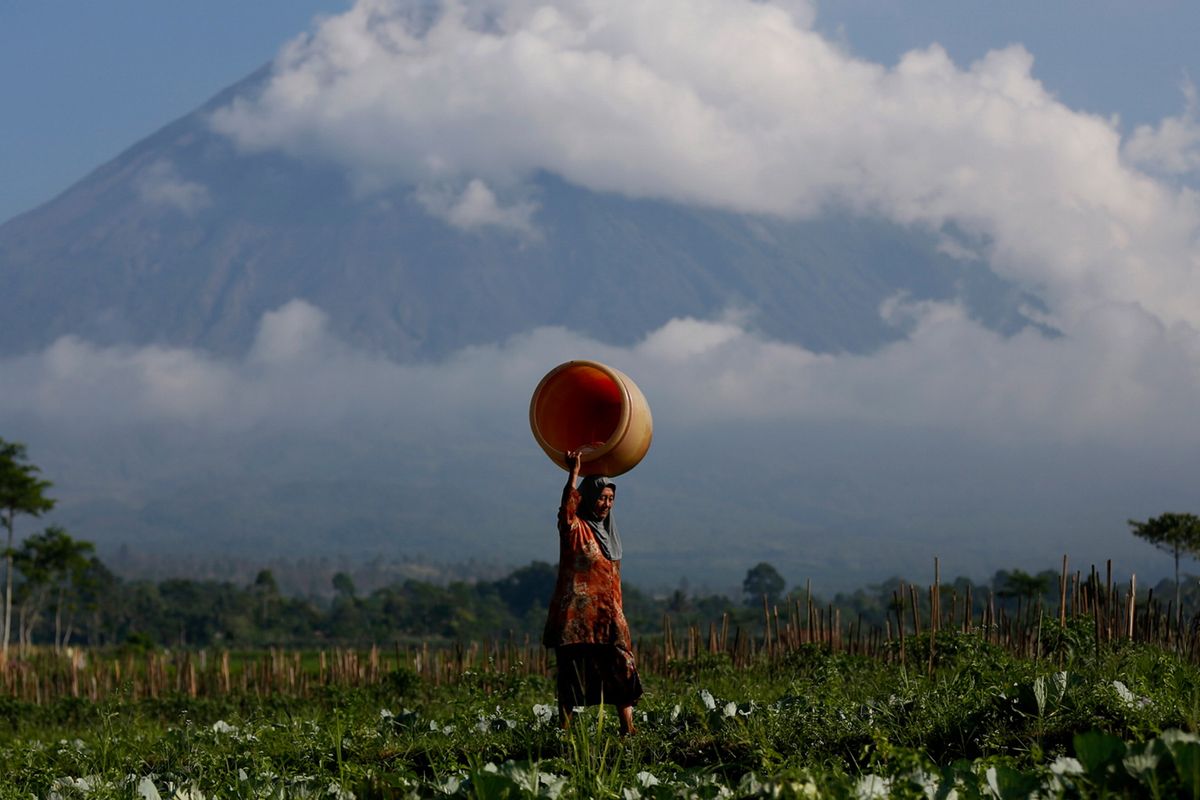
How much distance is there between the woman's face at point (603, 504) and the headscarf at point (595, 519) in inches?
0.5

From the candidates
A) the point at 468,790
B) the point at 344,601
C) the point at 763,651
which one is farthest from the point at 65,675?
the point at 344,601

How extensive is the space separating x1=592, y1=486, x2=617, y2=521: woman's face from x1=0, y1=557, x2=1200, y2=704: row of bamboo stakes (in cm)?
334

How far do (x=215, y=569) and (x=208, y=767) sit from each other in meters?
184

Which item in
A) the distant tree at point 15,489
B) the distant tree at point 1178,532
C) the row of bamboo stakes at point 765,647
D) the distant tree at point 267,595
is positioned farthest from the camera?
the distant tree at point 267,595

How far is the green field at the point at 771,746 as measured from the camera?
409cm

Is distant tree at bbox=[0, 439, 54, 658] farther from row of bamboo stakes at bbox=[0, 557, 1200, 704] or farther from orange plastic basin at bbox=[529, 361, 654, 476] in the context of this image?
orange plastic basin at bbox=[529, 361, 654, 476]

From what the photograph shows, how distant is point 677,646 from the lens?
14875 millimetres

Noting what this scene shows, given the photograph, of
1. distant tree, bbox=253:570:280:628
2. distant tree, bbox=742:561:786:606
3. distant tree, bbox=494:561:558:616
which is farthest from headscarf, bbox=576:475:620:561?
distant tree, bbox=742:561:786:606

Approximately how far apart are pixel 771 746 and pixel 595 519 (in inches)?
76.7

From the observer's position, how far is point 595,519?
22.7 feet

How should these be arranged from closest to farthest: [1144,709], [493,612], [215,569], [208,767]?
[1144,709] < [208,767] < [493,612] < [215,569]

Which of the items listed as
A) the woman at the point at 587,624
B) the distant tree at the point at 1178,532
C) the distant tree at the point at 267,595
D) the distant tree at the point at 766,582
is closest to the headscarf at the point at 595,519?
the woman at the point at 587,624

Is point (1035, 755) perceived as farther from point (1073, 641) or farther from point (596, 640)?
point (1073, 641)

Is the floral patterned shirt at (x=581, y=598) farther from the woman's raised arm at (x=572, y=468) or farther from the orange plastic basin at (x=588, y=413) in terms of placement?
the orange plastic basin at (x=588, y=413)
